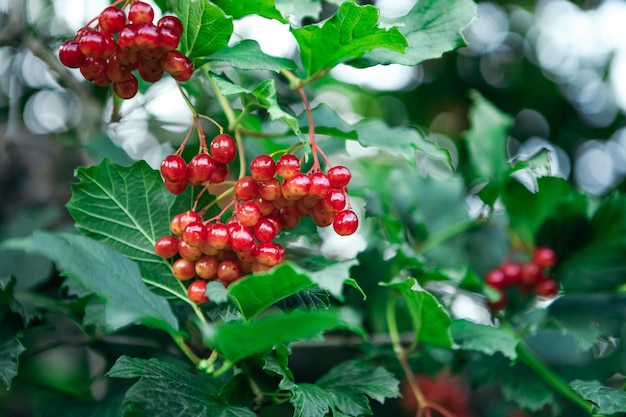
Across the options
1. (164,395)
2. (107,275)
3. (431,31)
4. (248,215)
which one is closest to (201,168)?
(248,215)

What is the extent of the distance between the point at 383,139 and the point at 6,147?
1.12 m

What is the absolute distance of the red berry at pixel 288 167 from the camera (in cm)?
79

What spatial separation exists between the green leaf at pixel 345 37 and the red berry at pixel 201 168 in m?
0.21

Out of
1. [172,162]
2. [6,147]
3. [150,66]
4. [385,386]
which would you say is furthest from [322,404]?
[6,147]

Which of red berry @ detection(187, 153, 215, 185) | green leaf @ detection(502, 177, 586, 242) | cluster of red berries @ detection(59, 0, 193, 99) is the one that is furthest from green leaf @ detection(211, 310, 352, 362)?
green leaf @ detection(502, 177, 586, 242)

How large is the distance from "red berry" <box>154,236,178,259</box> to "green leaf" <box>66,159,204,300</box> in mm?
22

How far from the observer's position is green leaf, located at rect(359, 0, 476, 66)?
2.90 feet

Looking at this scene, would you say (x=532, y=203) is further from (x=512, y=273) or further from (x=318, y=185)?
(x=318, y=185)

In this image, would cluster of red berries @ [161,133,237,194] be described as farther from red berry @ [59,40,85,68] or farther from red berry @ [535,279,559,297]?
red berry @ [535,279,559,297]

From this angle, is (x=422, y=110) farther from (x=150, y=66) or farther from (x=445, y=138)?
(x=150, y=66)

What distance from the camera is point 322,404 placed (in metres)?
0.79

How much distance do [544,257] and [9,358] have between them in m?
1.12

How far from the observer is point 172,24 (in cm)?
80

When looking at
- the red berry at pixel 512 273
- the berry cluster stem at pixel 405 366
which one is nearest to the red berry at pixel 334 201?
the berry cluster stem at pixel 405 366
